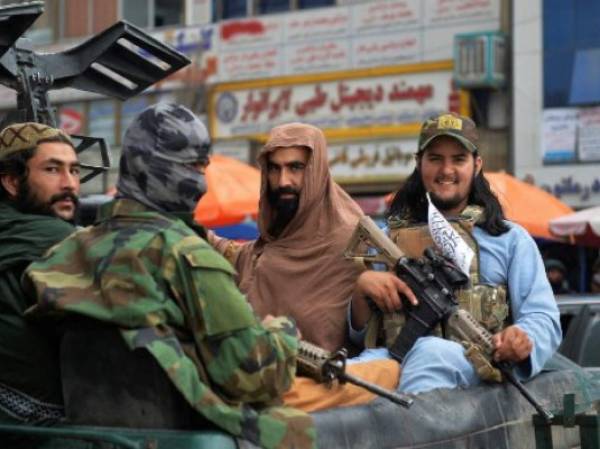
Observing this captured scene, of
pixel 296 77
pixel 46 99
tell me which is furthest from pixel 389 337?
pixel 296 77

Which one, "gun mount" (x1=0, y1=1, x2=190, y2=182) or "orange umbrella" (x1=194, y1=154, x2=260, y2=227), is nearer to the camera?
"gun mount" (x1=0, y1=1, x2=190, y2=182)

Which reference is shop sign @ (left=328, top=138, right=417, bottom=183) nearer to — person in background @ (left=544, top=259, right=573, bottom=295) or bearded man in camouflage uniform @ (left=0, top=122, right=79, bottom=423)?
person in background @ (left=544, top=259, right=573, bottom=295)

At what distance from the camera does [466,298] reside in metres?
4.11

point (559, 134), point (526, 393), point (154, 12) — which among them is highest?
point (154, 12)

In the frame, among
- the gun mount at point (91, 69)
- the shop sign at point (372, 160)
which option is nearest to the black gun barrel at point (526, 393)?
the gun mount at point (91, 69)

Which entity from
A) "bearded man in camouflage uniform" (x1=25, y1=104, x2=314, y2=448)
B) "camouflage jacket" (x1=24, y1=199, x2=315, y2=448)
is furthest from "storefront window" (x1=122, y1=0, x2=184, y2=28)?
"camouflage jacket" (x1=24, y1=199, x2=315, y2=448)

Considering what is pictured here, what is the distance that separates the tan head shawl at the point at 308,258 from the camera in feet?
14.3

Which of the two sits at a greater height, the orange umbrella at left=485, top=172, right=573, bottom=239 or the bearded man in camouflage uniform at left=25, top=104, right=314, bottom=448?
the orange umbrella at left=485, top=172, right=573, bottom=239

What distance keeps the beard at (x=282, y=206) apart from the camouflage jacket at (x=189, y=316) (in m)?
1.45

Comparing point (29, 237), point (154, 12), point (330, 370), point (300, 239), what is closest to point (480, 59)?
point (154, 12)

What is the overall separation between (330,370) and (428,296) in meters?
0.84

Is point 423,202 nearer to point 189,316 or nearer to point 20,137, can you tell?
point 20,137

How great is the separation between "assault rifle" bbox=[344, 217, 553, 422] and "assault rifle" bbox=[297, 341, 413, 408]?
663 millimetres

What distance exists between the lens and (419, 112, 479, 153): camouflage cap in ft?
14.4
